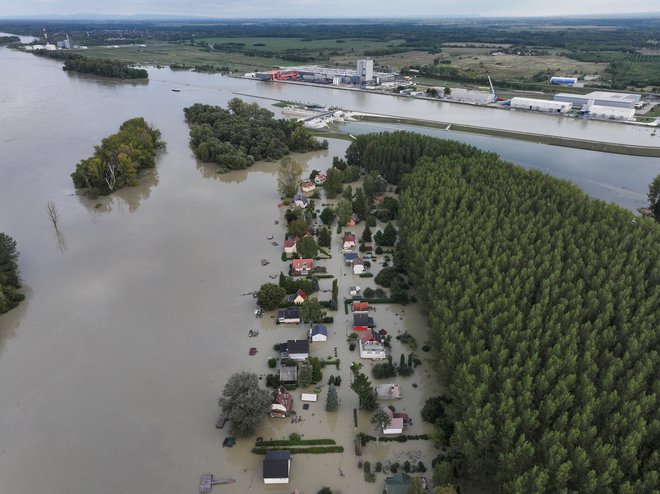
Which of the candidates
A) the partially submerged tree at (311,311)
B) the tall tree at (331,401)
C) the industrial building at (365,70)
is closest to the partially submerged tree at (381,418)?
the tall tree at (331,401)

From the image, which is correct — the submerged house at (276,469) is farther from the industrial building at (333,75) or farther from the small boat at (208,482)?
the industrial building at (333,75)

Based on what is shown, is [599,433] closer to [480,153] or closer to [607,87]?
[480,153]

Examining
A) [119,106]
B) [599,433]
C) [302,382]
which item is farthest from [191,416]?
[119,106]

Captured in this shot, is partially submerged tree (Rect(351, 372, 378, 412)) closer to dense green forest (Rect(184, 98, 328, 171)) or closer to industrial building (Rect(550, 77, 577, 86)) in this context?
dense green forest (Rect(184, 98, 328, 171))

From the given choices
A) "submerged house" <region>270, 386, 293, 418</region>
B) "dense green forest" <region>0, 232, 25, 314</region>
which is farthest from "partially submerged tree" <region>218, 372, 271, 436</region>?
"dense green forest" <region>0, 232, 25, 314</region>

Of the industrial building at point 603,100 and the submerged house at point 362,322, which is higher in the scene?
the industrial building at point 603,100
